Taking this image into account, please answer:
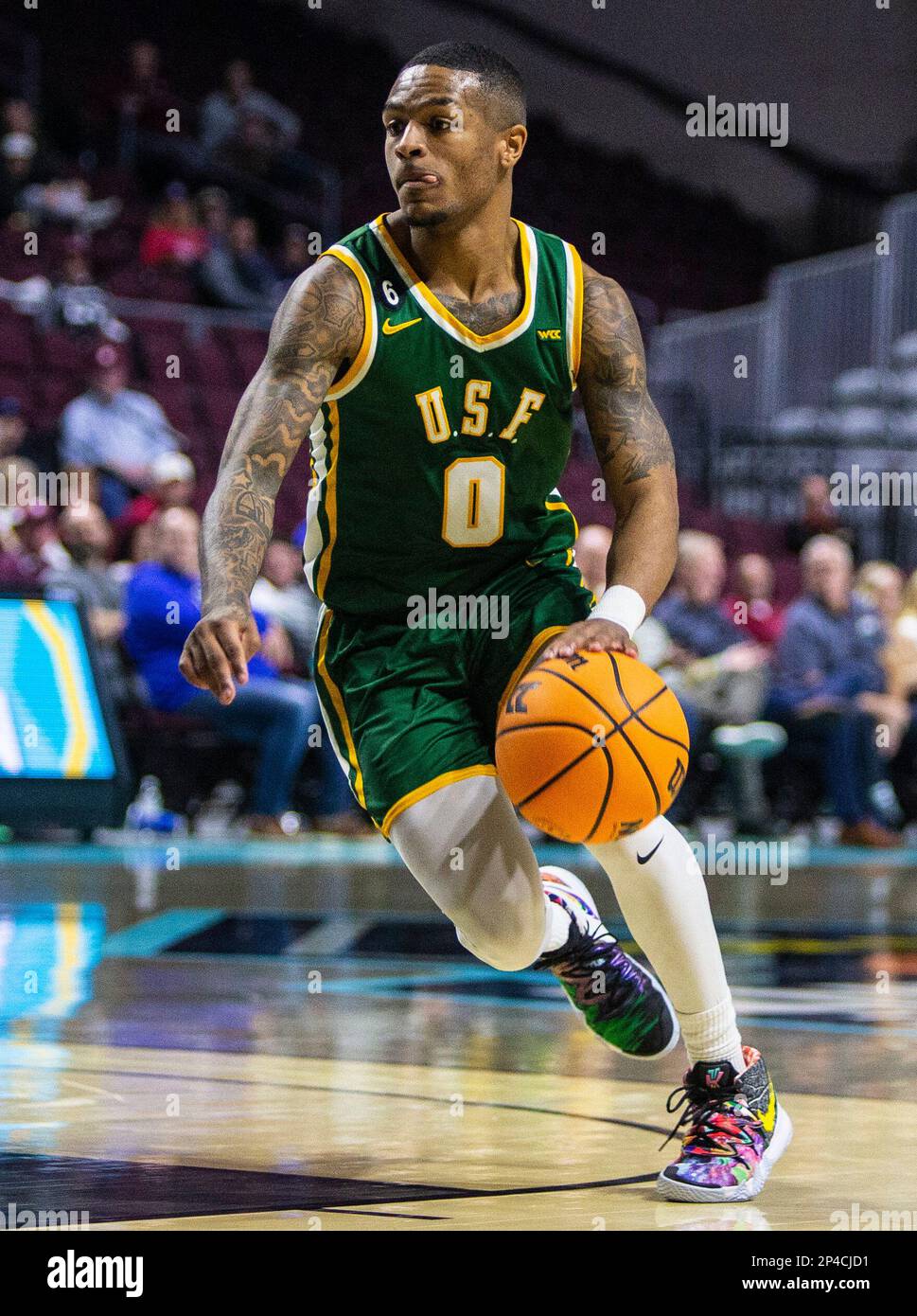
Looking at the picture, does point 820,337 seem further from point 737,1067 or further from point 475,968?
point 737,1067

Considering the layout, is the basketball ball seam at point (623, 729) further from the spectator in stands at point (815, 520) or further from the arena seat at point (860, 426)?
the arena seat at point (860, 426)

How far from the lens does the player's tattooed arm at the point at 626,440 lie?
11.9 ft

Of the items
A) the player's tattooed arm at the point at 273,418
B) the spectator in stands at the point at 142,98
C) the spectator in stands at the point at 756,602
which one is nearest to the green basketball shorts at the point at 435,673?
the player's tattooed arm at the point at 273,418

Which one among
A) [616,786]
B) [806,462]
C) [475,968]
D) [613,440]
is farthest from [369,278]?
[806,462]

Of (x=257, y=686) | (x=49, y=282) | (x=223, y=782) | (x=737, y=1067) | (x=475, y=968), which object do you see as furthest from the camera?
(x=49, y=282)

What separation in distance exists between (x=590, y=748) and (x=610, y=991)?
0.97 m

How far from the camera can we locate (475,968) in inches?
259

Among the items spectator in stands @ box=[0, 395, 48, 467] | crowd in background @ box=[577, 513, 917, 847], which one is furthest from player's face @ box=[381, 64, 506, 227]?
spectator in stands @ box=[0, 395, 48, 467]

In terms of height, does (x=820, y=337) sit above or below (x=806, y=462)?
above

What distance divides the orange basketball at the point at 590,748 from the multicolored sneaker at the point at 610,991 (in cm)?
75

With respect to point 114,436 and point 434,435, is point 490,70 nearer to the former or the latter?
point 434,435

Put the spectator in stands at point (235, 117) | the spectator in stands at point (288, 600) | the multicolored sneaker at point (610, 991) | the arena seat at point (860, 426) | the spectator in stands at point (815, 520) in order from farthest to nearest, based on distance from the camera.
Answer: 1. the arena seat at point (860, 426)
2. the spectator in stands at point (235, 117)
3. the spectator in stands at point (815, 520)
4. the spectator in stands at point (288, 600)
5. the multicolored sneaker at point (610, 991)

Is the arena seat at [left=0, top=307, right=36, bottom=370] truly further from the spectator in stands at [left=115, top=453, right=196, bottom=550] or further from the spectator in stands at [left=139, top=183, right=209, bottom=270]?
the spectator in stands at [left=115, top=453, right=196, bottom=550]
